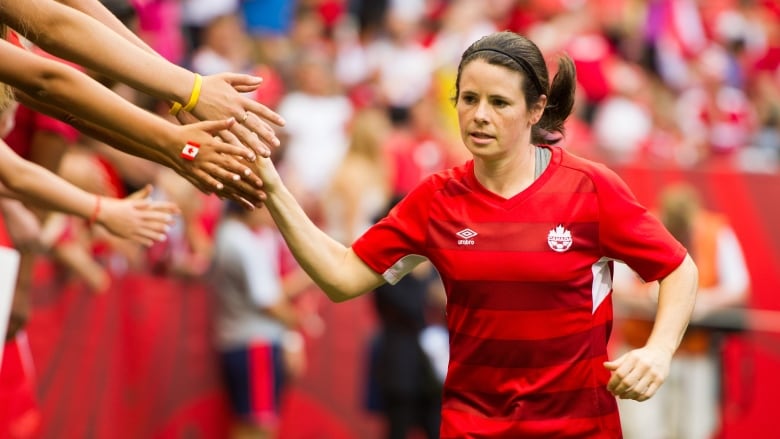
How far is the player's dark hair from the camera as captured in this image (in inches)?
194

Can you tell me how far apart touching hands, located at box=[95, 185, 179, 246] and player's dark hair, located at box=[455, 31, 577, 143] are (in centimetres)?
144

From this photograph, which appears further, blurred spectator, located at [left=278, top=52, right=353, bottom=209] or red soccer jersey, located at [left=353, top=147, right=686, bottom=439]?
blurred spectator, located at [left=278, top=52, right=353, bottom=209]

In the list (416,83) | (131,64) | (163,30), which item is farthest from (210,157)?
(416,83)

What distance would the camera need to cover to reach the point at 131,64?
4.70 meters

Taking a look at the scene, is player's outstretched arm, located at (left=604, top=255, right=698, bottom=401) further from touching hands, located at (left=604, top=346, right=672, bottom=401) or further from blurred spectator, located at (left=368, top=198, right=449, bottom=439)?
blurred spectator, located at (left=368, top=198, right=449, bottom=439)

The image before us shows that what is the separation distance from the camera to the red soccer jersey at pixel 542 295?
492cm

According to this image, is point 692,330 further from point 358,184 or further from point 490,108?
point 490,108

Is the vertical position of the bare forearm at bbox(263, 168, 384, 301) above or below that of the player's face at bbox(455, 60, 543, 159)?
below

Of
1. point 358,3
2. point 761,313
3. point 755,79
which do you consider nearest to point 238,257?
point 761,313

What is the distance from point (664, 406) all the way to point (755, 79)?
620 centimetres

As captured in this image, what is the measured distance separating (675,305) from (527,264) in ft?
1.79

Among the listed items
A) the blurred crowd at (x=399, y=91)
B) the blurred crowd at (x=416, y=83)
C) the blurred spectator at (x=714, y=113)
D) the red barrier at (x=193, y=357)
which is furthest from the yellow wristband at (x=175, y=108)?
the blurred spectator at (x=714, y=113)

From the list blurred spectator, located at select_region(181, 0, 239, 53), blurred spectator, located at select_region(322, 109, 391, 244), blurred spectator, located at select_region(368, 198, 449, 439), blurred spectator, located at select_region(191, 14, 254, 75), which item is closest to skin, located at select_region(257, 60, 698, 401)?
blurred spectator, located at select_region(368, 198, 449, 439)

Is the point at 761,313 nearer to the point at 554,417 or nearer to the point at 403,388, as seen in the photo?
the point at 403,388
